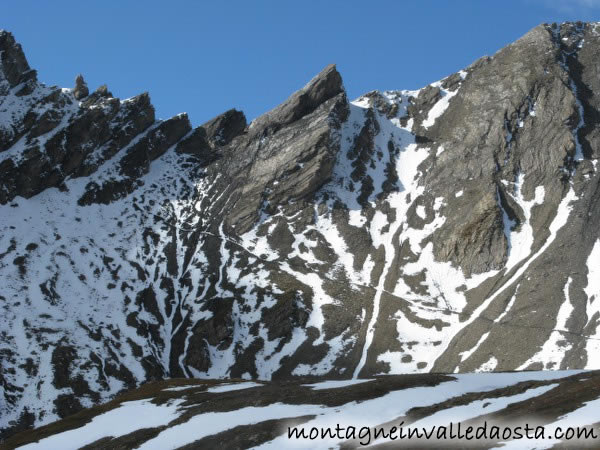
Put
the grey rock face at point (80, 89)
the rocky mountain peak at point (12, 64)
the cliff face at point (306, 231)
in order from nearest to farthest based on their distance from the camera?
the cliff face at point (306, 231), the rocky mountain peak at point (12, 64), the grey rock face at point (80, 89)

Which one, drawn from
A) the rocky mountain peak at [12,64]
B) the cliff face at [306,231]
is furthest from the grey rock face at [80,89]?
the rocky mountain peak at [12,64]

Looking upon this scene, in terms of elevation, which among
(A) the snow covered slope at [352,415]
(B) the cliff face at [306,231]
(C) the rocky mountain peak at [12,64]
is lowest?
(A) the snow covered slope at [352,415]

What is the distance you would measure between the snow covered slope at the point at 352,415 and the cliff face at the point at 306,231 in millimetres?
39591

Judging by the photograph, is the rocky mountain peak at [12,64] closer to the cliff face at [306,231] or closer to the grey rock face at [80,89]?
the cliff face at [306,231]

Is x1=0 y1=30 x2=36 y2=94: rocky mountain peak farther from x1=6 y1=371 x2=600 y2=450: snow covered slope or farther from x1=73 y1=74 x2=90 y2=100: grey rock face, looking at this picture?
x1=6 y1=371 x2=600 y2=450: snow covered slope

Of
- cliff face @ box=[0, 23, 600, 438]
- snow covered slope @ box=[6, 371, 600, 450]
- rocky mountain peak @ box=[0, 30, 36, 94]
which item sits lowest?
snow covered slope @ box=[6, 371, 600, 450]

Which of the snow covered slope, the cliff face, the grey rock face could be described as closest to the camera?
the snow covered slope

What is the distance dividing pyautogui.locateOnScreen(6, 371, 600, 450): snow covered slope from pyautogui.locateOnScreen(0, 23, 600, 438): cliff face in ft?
130

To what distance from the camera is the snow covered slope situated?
96.5 ft

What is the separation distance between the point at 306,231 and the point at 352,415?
91917mm

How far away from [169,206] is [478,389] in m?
109

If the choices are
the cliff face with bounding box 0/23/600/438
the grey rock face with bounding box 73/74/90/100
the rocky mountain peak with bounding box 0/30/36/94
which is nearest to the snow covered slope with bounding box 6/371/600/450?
the cliff face with bounding box 0/23/600/438

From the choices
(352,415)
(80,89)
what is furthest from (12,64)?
(352,415)

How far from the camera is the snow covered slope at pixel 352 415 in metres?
29.4
